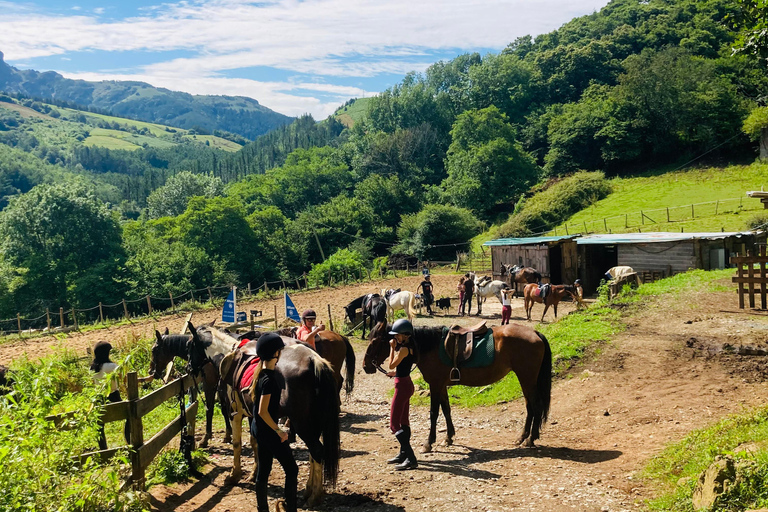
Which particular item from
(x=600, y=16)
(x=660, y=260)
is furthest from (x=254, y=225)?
(x=600, y=16)

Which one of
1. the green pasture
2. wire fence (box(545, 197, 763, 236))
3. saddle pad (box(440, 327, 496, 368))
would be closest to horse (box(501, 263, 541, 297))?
the green pasture

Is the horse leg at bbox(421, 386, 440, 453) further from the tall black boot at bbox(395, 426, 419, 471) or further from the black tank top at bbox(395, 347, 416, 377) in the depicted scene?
the black tank top at bbox(395, 347, 416, 377)

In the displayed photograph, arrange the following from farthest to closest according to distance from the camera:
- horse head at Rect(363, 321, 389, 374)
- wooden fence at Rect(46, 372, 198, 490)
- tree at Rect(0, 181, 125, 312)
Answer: tree at Rect(0, 181, 125, 312), horse head at Rect(363, 321, 389, 374), wooden fence at Rect(46, 372, 198, 490)

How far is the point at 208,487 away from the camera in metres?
6.97

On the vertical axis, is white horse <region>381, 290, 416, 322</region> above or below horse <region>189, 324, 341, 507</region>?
below

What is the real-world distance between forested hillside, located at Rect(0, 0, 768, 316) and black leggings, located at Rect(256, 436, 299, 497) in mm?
32039

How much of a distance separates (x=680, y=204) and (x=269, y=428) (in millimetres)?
45057

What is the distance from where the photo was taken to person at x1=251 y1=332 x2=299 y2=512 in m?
5.39

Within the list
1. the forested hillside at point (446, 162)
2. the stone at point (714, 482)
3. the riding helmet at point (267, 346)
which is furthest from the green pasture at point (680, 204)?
the riding helmet at point (267, 346)

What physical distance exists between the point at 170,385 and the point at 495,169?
6293cm

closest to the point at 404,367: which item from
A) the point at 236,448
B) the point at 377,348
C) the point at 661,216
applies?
the point at 377,348

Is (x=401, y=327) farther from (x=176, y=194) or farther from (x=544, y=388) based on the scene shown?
(x=176, y=194)

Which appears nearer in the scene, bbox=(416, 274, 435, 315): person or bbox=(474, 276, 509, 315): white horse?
bbox=(474, 276, 509, 315): white horse

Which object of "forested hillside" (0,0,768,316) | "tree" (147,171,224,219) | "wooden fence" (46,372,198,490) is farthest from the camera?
"tree" (147,171,224,219)
